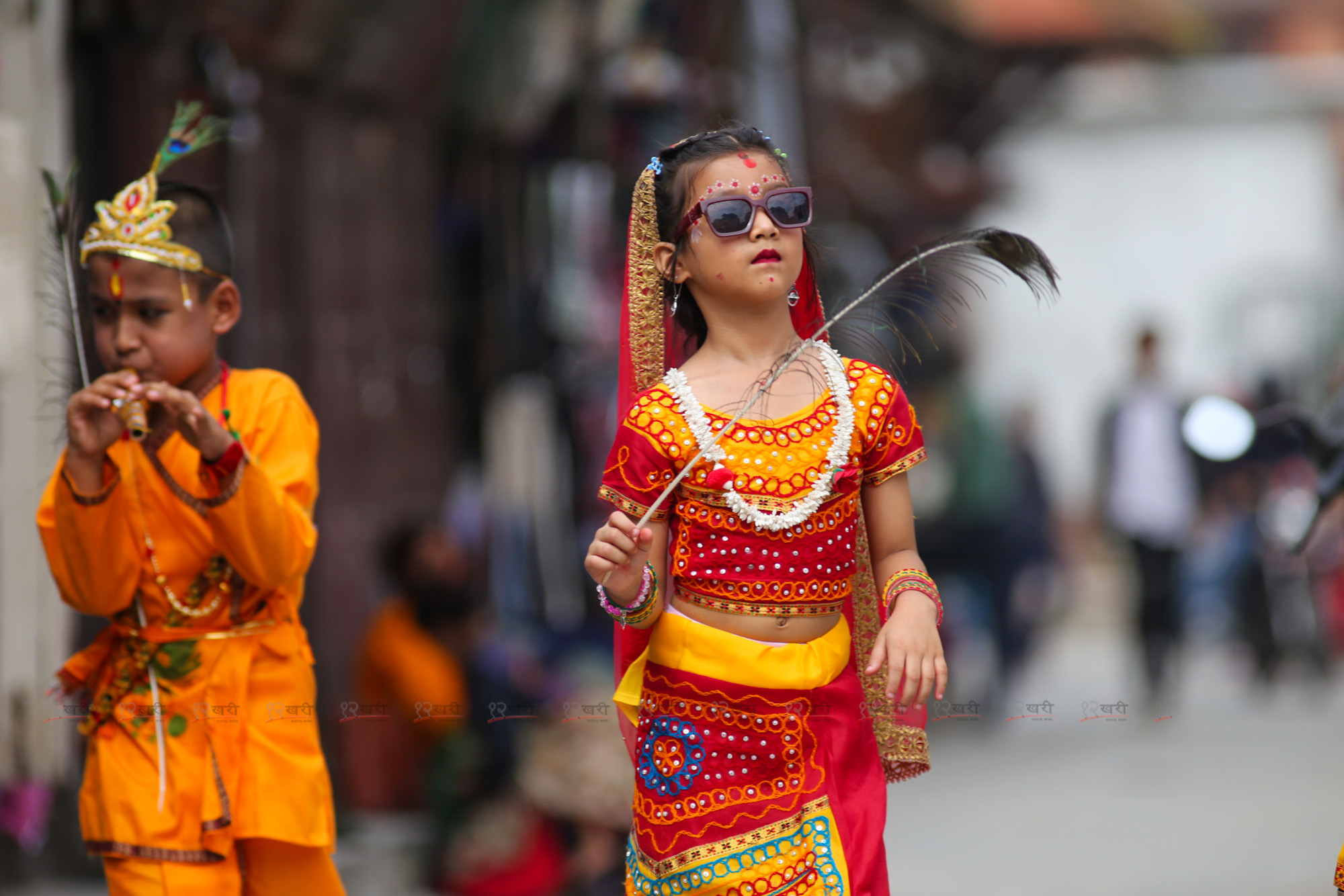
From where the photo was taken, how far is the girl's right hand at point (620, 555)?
8.27 feet

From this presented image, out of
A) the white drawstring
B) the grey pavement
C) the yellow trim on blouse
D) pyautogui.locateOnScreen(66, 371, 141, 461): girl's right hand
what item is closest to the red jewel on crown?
the yellow trim on blouse

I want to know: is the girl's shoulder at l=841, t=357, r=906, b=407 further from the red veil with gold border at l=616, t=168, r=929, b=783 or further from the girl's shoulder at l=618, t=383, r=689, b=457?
the girl's shoulder at l=618, t=383, r=689, b=457

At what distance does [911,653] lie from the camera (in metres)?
2.58

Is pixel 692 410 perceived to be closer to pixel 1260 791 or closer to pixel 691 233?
pixel 691 233

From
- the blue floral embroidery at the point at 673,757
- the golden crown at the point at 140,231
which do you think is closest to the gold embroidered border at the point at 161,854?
the blue floral embroidery at the point at 673,757

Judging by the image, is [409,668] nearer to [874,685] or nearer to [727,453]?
[874,685]

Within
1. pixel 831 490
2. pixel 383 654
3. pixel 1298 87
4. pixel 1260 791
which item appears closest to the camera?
pixel 831 490

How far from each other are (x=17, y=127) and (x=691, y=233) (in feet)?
7.94

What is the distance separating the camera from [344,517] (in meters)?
6.57

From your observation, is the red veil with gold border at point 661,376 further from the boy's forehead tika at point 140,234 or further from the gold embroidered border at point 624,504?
the boy's forehead tika at point 140,234

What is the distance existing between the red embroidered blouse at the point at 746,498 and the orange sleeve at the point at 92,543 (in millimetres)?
838

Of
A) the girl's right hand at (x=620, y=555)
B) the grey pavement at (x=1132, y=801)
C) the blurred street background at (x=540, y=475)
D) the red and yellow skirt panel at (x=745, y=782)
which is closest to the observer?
the girl's right hand at (x=620, y=555)

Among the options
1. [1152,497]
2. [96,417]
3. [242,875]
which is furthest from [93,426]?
[1152,497]

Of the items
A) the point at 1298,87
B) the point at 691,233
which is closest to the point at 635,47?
the point at 691,233
